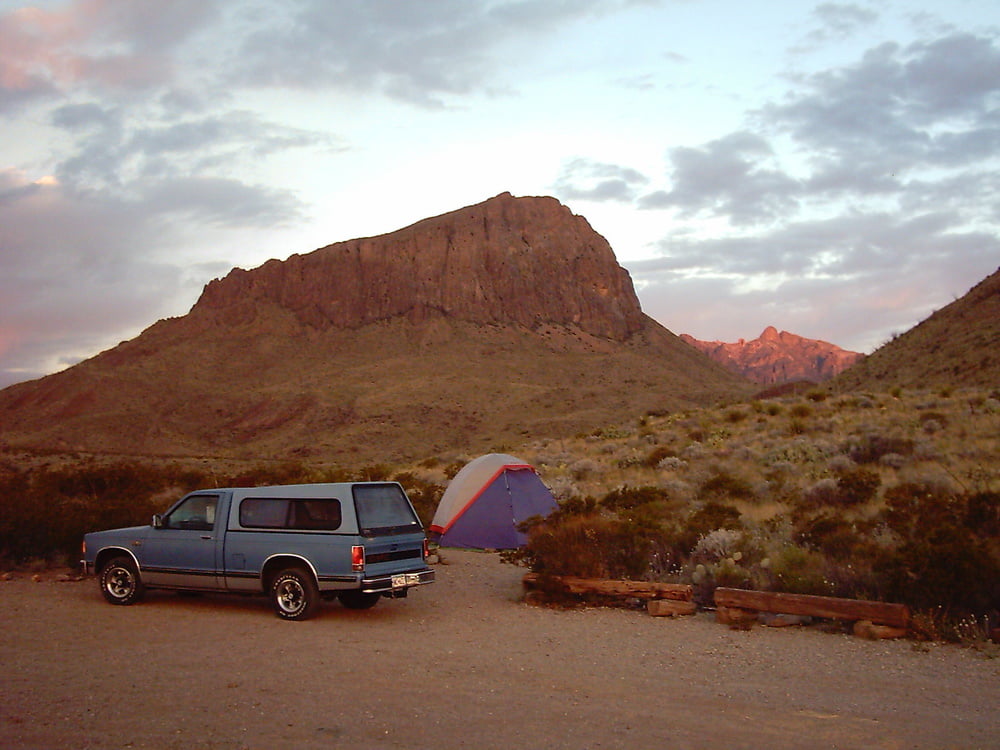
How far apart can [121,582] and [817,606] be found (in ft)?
28.8

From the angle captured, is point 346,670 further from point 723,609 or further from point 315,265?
point 315,265

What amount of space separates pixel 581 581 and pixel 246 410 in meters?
76.1

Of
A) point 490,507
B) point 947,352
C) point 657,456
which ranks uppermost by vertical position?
point 947,352

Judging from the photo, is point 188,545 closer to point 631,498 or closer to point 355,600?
point 355,600

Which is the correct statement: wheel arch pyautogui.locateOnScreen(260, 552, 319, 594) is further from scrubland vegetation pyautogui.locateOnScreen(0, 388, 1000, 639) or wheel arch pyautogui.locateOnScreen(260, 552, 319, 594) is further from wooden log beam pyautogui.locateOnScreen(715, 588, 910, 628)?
wooden log beam pyautogui.locateOnScreen(715, 588, 910, 628)

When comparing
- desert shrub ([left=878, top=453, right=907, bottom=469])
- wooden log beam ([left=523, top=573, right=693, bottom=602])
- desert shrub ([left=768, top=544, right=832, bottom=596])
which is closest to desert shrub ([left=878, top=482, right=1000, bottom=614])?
desert shrub ([left=768, top=544, right=832, bottom=596])

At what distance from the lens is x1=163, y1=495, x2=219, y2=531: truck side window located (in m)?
10.9

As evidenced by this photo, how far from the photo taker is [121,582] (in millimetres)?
11320

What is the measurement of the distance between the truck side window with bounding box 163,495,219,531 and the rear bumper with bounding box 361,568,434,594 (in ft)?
7.61

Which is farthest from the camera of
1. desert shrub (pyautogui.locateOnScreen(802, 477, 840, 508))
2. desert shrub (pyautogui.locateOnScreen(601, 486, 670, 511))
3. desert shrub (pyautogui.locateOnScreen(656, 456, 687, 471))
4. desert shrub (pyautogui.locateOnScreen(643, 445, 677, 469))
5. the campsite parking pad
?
desert shrub (pyautogui.locateOnScreen(643, 445, 677, 469))

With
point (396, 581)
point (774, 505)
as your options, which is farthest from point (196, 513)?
point (774, 505)

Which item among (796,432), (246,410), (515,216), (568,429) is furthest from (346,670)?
(515,216)

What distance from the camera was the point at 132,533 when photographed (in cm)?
1132

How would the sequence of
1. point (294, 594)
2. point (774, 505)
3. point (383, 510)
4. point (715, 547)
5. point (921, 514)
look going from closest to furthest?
point (294, 594) → point (383, 510) → point (921, 514) → point (715, 547) → point (774, 505)
